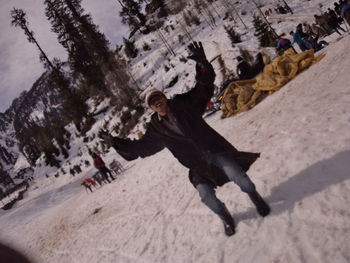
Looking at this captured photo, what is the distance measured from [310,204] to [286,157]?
1367 mm

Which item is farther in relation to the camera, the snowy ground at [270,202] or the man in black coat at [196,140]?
the man in black coat at [196,140]

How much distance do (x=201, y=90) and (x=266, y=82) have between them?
6.65 meters

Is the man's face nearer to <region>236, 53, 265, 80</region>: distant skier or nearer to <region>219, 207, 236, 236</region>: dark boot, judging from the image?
<region>219, 207, 236, 236</region>: dark boot

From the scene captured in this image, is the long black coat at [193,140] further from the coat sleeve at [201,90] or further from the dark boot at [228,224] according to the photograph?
the dark boot at [228,224]

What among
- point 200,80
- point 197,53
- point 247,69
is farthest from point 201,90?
point 247,69

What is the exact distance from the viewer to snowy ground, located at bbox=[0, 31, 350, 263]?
8.24 feet

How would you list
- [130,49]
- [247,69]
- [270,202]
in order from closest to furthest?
[270,202]
[247,69]
[130,49]

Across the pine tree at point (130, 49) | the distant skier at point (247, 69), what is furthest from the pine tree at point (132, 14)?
the distant skier at point (247, 69)

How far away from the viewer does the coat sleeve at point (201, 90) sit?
2861mm

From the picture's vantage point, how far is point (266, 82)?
883cm

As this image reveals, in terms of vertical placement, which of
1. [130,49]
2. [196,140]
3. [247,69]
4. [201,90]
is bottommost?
[247,69]

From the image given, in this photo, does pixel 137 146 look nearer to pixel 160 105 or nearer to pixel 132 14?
pixel 160 105

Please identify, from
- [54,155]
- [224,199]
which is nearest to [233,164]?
[224,199]

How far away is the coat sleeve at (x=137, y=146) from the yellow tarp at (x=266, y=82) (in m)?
6.59
